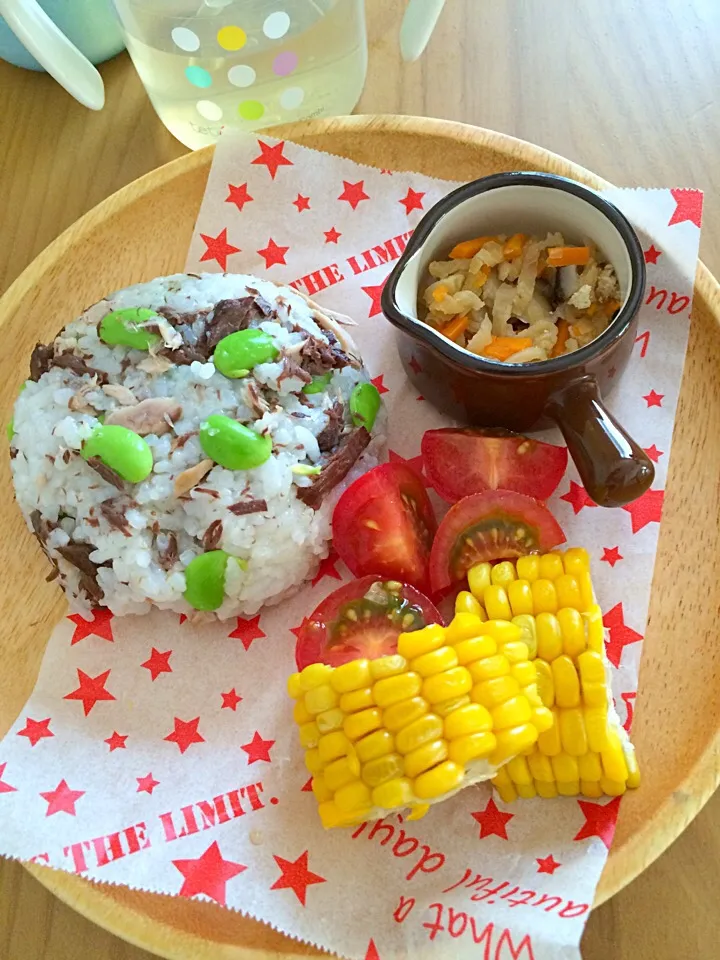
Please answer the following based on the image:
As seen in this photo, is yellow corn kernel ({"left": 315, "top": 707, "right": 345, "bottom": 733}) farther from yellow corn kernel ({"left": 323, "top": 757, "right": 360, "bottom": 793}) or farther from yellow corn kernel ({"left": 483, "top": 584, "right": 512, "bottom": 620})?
yellow corn kernel ({"left": 483, "top": 584, "right": 512, "bottom": 620})

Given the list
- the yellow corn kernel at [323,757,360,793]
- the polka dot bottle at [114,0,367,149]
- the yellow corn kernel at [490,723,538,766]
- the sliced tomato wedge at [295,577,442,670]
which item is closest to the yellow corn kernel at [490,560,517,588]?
the sliced tomato wedge at [295,577,442,670]

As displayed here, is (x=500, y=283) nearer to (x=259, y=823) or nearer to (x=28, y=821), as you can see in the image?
(x=259, y=823)

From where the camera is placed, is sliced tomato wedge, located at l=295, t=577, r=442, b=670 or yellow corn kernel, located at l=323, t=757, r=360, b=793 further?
sliced tomato wedge, located at l=295, t=577, r=442, b=670

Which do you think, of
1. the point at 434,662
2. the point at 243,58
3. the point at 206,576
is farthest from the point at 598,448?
the point at 243,58

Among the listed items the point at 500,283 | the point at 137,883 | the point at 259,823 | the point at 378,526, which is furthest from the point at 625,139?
the point at 137,883

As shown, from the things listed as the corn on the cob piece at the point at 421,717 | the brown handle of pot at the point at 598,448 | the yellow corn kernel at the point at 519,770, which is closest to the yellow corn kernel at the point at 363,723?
the corn on the cob piece at the point at 421,717

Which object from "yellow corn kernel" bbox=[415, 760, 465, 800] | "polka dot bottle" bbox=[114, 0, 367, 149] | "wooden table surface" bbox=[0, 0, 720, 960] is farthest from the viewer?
"wooden table surface" bbox=[0, 0, 720, 960]

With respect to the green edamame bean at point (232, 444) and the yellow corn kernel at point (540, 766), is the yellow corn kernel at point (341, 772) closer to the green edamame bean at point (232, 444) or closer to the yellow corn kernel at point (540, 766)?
the yellow corn kernel at point (540, 766)
